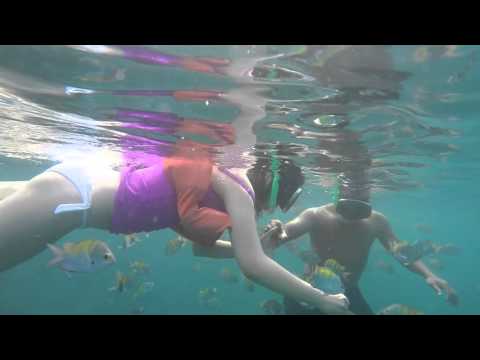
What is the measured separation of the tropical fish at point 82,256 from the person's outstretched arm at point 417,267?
6567 mm

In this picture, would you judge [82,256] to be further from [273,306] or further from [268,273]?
[273,306]

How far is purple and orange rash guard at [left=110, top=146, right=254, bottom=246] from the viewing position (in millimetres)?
4656

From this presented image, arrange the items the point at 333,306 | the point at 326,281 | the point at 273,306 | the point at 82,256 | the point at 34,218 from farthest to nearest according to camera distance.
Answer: the point at 273,306 < the point at 326,281 < the point at 82,256 < the point at 34,218 < the point at 333,306

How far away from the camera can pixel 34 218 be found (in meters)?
4.14

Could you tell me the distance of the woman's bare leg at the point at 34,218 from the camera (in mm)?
4008

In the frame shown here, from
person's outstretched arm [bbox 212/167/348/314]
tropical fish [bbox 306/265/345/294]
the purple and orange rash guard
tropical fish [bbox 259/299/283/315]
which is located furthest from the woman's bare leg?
tropical fish [bbox 259/299/283/315]

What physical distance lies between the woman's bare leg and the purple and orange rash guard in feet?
1.98

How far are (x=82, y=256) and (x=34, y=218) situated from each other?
1.21 m

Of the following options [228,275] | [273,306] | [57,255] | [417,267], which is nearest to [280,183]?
[57,255]

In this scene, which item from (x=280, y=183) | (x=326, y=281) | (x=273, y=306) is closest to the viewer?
(x=280, y=183)

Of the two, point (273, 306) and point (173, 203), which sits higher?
point (173, 203)

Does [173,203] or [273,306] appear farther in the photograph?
[273,306]

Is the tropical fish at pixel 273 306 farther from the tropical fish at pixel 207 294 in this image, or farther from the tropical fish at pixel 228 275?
the tropical fish at pixel 207 294

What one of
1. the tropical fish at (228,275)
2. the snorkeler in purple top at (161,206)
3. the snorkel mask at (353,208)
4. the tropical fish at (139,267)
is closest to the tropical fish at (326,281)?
the snorkeler in purple top at (161,206)
